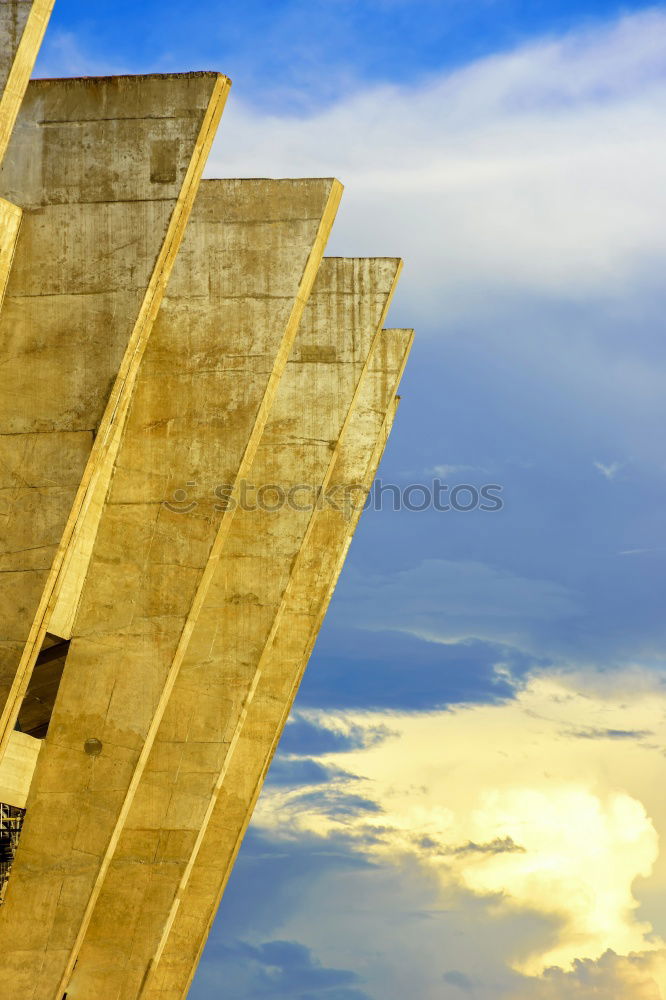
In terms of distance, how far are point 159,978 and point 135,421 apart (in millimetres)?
8263

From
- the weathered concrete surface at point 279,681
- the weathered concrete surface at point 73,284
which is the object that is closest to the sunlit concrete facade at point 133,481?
the weathered concrete surface at point 73,284

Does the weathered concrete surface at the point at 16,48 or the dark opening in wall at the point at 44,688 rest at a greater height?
the weathered concrete surface at the point at 16,48

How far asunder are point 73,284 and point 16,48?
2.32m

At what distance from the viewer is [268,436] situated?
19.1 metres

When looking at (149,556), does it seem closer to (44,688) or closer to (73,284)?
(44,688)

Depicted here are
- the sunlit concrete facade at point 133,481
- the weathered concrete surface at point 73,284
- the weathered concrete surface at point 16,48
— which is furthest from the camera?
the sunlit concrete facade at point 133,481

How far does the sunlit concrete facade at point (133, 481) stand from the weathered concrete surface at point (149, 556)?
0.8 inches

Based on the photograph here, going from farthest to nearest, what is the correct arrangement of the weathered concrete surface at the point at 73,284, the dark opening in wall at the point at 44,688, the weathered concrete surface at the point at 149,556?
the dark opening in wall at the point at 44,688 → the weathered concrete surface at the point at 149,556 → the weathered concrete surface at the point at 73,284

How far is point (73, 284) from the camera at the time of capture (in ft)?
41.2

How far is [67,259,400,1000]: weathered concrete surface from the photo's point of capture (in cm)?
1622

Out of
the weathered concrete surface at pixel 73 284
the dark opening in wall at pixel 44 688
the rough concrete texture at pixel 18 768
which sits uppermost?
the weathered concrete surface at pixel 73 284

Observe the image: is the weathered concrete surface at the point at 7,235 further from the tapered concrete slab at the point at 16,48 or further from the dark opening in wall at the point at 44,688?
the dark opening in wall at the point at 44,688

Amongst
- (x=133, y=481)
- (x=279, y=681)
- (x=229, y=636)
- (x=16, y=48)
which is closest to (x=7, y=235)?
(x=16, y=48)

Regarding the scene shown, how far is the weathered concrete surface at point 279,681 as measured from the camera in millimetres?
20141
